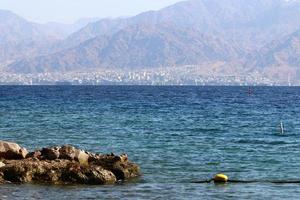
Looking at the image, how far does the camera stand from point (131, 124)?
81.7m

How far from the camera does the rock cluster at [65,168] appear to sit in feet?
124

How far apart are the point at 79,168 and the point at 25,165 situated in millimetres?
3150

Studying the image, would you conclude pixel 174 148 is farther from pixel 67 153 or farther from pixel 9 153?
pixel 9 153

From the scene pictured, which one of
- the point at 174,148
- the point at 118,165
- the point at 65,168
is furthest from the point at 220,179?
the point at 174,148

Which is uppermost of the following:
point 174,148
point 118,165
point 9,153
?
point 9,153

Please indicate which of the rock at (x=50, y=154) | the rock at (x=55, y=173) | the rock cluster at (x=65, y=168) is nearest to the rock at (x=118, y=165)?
the rock cluster at (x=65, y=168)

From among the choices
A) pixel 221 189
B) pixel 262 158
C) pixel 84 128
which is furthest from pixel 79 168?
pixel 84 128

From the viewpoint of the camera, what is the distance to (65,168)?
3853 centimetres

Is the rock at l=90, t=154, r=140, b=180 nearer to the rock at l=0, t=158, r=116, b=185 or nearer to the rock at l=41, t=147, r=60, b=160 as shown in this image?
the rock at l=0, t=158, r=116, b=185

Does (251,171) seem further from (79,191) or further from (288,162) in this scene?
(79,191)

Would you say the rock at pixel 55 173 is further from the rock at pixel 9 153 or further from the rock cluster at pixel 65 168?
the rock at pixel 9 153

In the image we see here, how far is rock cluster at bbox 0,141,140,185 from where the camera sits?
37875mm

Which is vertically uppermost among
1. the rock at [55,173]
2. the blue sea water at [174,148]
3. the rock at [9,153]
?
the rock at [9,153]

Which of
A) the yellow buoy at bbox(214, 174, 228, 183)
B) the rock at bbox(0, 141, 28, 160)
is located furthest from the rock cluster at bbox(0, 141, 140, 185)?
the yellow buoy at bbox(214, 174, 228, 183)
